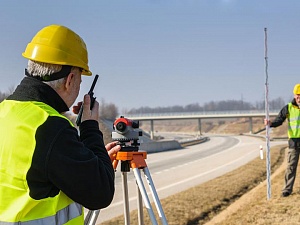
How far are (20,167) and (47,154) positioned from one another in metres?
0.13

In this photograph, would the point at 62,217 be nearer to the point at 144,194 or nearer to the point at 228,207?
the point at 144,194

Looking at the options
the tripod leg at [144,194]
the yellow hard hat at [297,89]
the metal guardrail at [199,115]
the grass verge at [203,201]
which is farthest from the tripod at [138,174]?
the metal guardrail at [199,115]

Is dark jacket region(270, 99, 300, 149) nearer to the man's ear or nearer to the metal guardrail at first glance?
the man's ear

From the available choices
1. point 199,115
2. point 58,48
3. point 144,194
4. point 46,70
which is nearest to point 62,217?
point 46,70

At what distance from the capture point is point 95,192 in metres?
1.86

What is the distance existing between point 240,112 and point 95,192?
284ft

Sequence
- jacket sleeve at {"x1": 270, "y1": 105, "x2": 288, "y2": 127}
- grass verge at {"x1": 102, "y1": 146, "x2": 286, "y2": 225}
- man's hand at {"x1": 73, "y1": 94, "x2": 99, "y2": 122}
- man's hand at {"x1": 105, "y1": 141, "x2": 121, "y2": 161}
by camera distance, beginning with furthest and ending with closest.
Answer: jacket sleeve at {"x1": 270, "y1": 105, "x2": 288, "y2": 127}, grass verge at {"x1": 102, "y1": 146, "x2": 286, "y2": 225}, man's hand at {"x1": 105, "y1": 141, "x2": 121, "y2": 161}, man's hand at {"x1": 73, "y1": 94, "x2": 99, "y2": 122}

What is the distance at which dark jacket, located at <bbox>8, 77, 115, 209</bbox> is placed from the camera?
1.74 metres

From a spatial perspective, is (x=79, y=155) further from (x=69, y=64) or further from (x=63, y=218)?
(x=69, y=64)

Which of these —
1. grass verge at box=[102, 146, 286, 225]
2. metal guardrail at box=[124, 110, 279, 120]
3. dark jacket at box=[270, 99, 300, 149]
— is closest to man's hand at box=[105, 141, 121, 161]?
grass verge at box=[102, 146, 286, 225]

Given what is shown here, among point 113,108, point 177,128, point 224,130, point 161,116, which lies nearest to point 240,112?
point 161,116

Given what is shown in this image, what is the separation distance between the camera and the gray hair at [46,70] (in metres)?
1.97

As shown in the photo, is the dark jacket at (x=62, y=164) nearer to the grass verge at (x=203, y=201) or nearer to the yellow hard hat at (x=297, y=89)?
the grass verge at (x=203, y=201)

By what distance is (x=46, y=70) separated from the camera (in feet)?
6.50
